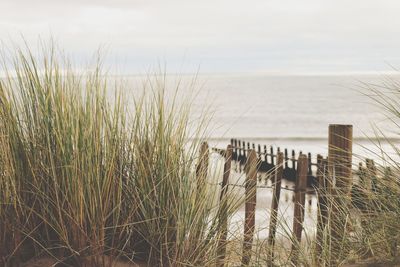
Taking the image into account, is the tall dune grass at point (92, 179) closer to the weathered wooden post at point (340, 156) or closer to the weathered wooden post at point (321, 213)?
the weathered wooden post at point (321, 213)

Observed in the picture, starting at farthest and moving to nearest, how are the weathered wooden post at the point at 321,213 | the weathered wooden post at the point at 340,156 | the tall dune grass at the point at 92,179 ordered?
the weathered wooden post at the point at 340,156
the weathered wooden post at the point at 321,213
the tall dune grass at the point at 92,179

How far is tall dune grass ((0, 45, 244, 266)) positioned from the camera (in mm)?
3717

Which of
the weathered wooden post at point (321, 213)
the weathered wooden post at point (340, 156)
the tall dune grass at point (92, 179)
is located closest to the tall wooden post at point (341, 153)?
the weathered wooden post at point (340, 156)

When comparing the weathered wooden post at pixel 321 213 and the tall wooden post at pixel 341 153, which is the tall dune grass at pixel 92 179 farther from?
the tall wooden post at pixel 341 153

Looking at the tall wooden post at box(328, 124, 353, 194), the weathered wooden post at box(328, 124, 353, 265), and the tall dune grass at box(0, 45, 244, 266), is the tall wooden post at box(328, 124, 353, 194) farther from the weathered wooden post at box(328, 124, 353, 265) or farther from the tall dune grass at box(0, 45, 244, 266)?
the tall dune grass at box(0, 45, 244, 266)

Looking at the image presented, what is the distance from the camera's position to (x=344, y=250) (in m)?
4.53

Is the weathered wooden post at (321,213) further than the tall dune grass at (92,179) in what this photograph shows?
Yes

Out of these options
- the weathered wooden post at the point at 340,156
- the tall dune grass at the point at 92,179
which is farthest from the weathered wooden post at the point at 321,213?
the tall dune grass at the point at 92,179

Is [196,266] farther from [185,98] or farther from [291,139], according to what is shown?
[291,139]

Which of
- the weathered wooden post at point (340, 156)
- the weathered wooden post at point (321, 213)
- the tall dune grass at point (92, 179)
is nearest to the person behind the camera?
the tall dune grass at point (92, 179)

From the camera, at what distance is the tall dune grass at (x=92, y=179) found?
3.72 m

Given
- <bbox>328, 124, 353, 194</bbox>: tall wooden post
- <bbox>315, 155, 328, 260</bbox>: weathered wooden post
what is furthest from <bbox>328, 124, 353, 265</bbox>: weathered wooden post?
<bbox>315, 155, 328, 260</bbox>: weathered wooden post

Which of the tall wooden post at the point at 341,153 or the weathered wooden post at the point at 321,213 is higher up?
the tall wooden post at the point at 341,153

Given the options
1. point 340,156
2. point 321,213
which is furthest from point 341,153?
point 321,213
